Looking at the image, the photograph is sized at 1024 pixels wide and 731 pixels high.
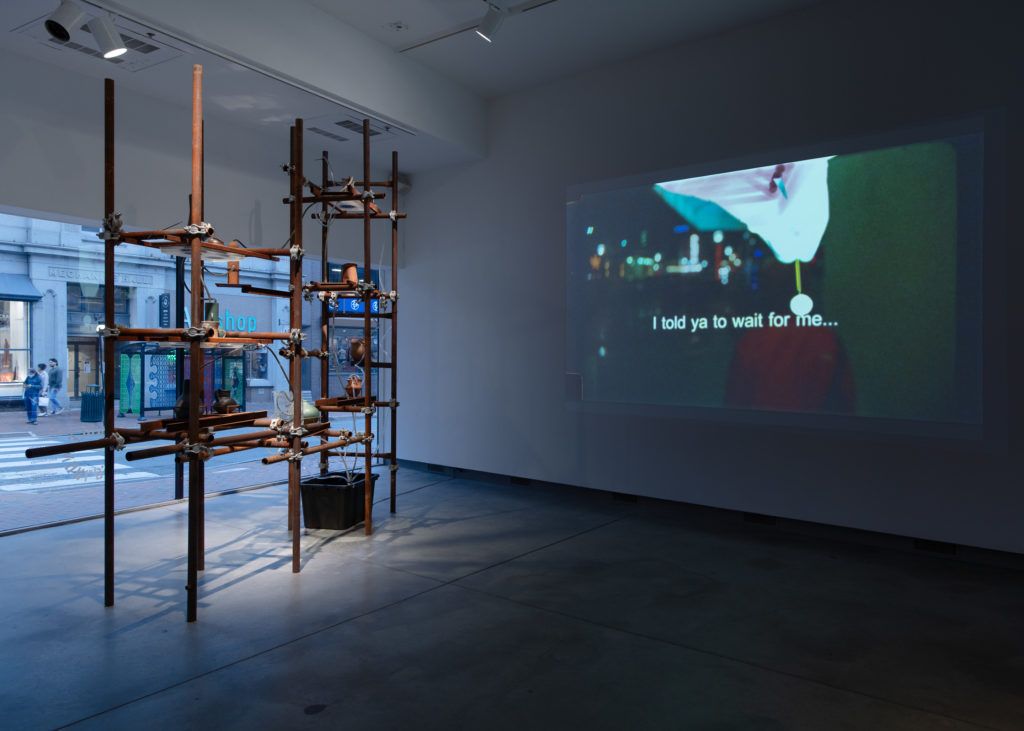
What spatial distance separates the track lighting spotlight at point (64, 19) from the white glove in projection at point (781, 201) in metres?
3.97

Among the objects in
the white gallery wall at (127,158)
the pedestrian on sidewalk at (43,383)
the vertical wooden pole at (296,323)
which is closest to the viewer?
the vertical wooden pole at (296,323)

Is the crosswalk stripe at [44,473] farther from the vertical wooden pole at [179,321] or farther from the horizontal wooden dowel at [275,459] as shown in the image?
the horizontal wooden dowel at [275,459]

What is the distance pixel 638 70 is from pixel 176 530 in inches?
189

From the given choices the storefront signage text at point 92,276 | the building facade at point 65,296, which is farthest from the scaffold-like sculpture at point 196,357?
the storefront signage text at point 92,276

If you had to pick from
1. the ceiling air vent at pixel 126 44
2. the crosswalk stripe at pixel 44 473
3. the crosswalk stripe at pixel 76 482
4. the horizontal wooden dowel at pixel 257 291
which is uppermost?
the ceiling air vent at pixel 126 44

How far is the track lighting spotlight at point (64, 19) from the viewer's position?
3.47 m

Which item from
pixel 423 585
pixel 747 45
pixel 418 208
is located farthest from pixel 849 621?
pixel 418 208

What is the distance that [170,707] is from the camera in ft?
8.00

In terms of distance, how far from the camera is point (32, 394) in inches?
192

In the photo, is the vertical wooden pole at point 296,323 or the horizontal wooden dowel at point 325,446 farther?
the horizontal wooden dowel at point 325,446

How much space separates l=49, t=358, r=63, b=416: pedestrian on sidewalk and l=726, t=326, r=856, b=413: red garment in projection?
4.78 m

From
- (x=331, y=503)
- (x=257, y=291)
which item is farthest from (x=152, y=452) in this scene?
(x=331, y=503)

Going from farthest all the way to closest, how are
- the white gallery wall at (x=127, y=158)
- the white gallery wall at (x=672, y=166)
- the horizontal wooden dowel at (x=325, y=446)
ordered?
the white gallery wall at (x=127, y=158) < the white gallery wall at (x=672, y=166) < the horizontal wooden dowel at (x=325, y=446)

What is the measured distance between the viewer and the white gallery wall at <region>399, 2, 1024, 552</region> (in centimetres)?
412
